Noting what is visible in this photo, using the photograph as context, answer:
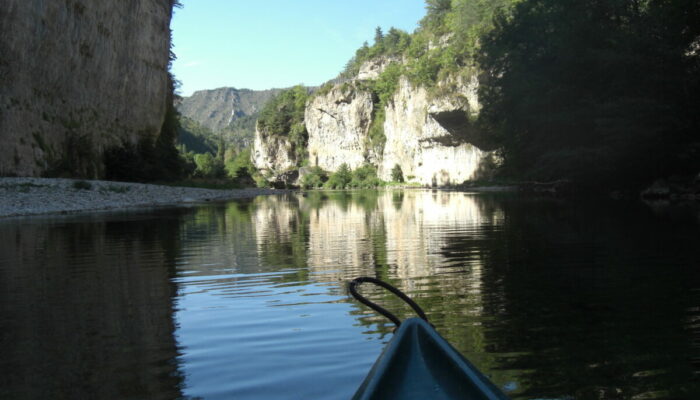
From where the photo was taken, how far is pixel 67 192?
75.3 ft

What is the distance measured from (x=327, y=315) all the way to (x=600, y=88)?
2091 cm

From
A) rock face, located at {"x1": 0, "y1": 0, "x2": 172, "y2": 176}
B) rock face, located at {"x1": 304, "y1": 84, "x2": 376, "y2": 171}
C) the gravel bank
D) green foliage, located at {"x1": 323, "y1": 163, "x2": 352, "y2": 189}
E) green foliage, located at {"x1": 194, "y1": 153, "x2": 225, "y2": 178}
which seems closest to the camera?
the gravel bank

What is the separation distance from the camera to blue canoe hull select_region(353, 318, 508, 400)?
6.10 ft

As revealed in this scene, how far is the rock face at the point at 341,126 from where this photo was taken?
96938mm

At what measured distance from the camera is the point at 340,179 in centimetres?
9188

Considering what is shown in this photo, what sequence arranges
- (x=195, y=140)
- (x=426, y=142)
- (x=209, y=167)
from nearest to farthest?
(x=426, y=142) → (x=209, y=167) → (x=195, y=140)

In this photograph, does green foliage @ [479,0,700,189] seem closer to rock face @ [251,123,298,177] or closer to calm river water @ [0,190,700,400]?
calm river water @ [0,190,700,400]

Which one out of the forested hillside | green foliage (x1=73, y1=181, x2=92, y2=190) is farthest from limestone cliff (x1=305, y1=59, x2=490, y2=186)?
green foliage (x1=73, y1=181, x2=92, y2=190)

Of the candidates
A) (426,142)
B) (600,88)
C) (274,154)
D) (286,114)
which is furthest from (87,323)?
(286,114)

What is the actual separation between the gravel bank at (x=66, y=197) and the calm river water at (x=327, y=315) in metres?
11.7

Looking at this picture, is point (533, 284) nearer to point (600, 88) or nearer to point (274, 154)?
point (600, 88)

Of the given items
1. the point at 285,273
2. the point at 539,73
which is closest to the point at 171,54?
the point at 539,73

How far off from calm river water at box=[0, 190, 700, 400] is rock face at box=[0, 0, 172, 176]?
66.1ft

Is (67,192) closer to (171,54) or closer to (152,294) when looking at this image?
(152,294)
